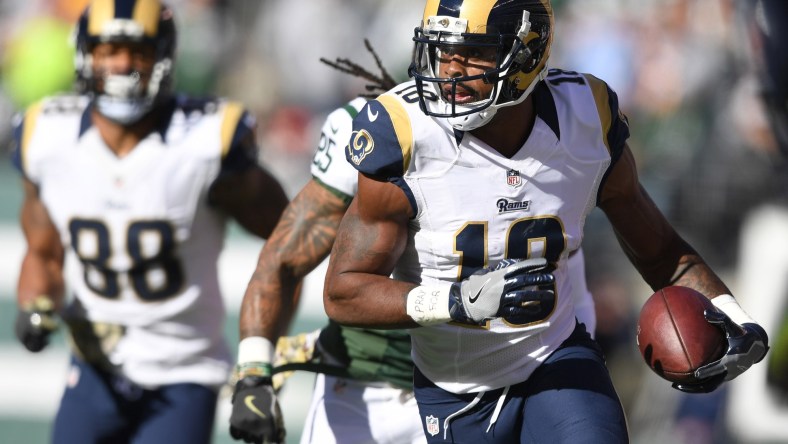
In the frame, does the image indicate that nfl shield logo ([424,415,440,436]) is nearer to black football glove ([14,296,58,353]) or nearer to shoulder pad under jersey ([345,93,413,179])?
shoulder pad under jersey ([345,93,413,179])

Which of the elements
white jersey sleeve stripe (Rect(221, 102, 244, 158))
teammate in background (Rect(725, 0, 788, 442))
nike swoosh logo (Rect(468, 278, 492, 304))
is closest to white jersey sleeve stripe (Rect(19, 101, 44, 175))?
white jersey sleeve stripe (Rect(221, 102, 244, 158))

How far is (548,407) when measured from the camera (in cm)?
353

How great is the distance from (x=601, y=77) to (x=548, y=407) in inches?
195

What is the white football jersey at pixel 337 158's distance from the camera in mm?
3908

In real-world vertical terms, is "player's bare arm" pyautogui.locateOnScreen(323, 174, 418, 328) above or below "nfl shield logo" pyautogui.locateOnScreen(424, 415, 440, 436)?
above

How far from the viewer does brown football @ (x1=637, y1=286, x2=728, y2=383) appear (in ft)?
11.0

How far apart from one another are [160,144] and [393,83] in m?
0.89

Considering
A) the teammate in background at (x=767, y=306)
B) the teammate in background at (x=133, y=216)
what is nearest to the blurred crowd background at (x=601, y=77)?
the teammate in background at (x=767, y=306)

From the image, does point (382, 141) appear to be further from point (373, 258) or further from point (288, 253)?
point (288, 253)

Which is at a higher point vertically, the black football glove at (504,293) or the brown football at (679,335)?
the black football glove at (504,293)

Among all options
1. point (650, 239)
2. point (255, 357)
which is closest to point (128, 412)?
point (255, 357)

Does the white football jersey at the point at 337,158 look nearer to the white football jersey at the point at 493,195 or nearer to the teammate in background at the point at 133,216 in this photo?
the white football jersey at the point at 493,195

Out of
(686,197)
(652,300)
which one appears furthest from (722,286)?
(686,197)

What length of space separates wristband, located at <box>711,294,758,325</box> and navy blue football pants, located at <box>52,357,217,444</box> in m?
1.83
